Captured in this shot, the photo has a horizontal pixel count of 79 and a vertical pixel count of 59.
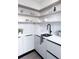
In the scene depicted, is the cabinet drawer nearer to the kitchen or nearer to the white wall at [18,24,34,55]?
the kitchen

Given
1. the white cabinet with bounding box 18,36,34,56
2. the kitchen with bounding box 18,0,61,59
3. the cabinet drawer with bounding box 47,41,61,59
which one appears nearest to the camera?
the cabinet drawer with bounding box 47,41,61,59

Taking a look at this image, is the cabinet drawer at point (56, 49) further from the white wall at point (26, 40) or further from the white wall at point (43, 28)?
the white wall at point (26, 40)

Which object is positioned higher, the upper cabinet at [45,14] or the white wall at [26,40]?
the upper cabinet at [45,14]

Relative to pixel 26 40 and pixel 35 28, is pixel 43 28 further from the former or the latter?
pixel 26 40

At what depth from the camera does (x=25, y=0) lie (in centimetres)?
314

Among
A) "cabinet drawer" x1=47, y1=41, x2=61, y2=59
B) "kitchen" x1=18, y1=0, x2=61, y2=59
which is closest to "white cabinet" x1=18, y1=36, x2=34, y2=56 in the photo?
"kitchen" x1=18, y1=0, x2=61, y2=59

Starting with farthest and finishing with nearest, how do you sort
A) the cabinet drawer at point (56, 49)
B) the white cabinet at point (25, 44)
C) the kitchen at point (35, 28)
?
the white cabinet at point (25, 44) < the kitchen at point (35, 28) < the cabinet drawer at point (56, 49)

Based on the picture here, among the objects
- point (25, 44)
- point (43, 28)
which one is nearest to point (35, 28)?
point (43, 28)

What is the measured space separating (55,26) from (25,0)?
1.89 meters

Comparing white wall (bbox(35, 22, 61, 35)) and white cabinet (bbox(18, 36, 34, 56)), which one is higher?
white wall (bbox(35, 22, 61, 35))

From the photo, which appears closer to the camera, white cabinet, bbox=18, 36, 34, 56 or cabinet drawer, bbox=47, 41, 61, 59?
cabinet drawer, bbox=47, 41, 61, 59

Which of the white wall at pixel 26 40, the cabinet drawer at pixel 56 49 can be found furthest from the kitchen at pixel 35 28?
the cabinet drawer at pixel 56 49
